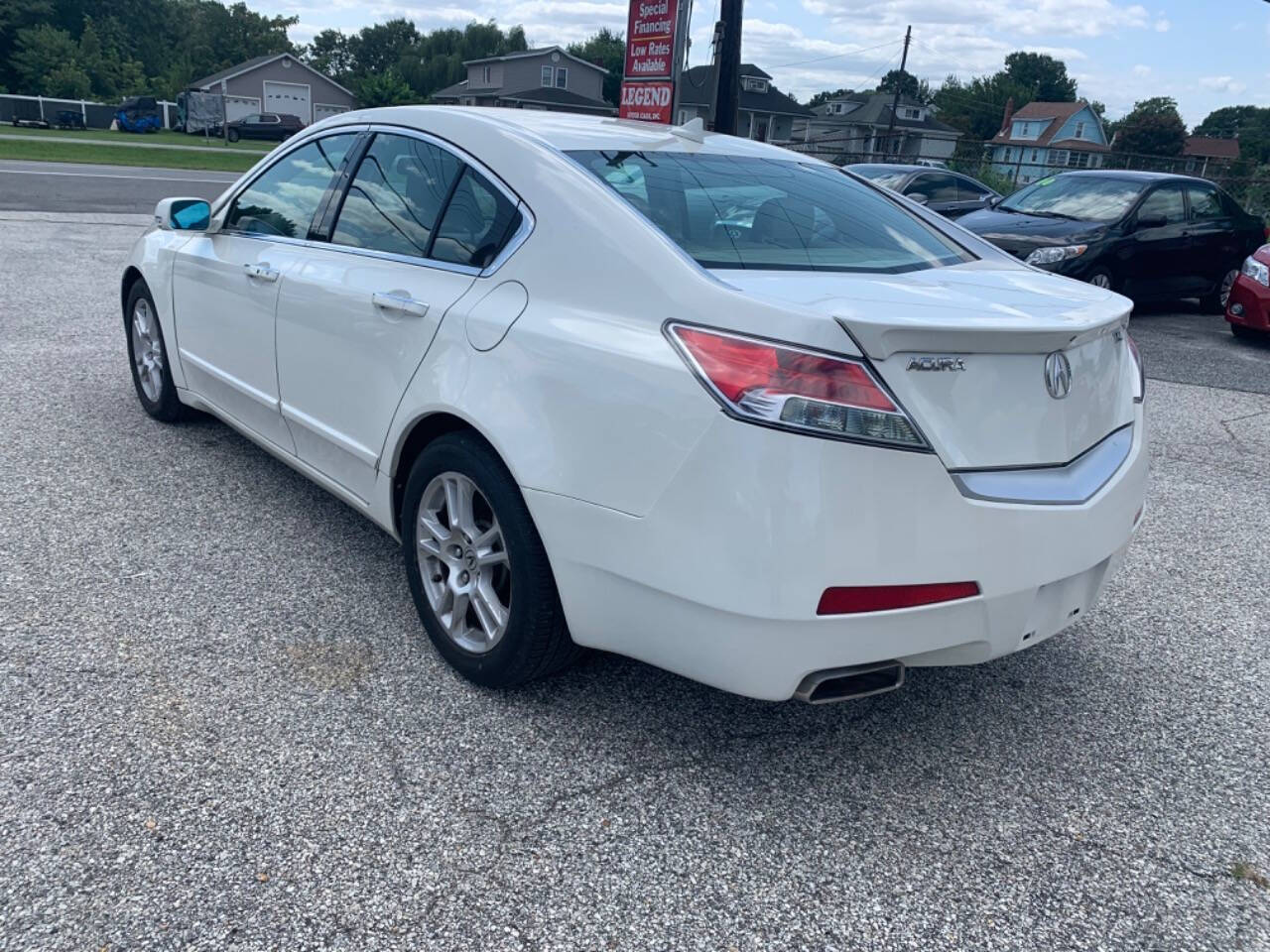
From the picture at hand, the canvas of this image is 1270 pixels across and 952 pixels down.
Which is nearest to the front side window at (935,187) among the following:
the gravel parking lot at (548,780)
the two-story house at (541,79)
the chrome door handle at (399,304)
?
the gravel parking lot at (548,780)

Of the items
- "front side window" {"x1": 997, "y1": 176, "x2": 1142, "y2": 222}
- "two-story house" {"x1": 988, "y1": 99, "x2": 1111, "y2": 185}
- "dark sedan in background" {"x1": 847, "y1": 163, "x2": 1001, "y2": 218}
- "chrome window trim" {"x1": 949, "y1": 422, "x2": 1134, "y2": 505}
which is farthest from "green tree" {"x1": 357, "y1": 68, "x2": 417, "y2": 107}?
"chrome window trim" {"x1": 949, "y1": 422, "x2": 1134, "y2": 505}

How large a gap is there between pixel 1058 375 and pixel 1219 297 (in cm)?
1160

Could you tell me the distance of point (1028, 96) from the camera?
10838 centimetres

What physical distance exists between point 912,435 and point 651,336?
64 cm

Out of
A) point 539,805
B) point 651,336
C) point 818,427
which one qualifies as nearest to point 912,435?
point 818,427

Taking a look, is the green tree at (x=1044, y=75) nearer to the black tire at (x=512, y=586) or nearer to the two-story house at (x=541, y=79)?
the two-story house at (x=541, y=79)

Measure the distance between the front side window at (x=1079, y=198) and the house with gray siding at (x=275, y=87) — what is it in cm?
6367

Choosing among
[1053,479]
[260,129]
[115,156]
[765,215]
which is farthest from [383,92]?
[1053,479]

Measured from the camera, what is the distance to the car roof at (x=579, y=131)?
3184mm

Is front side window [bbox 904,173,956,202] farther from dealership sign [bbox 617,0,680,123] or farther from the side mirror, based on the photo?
the side mirror

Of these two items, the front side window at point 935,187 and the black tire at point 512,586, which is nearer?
the black tire at point 512,586

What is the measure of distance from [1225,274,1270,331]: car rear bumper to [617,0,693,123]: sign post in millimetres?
6870

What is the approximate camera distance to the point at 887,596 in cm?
229

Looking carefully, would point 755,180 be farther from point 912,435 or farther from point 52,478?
point 52,478
